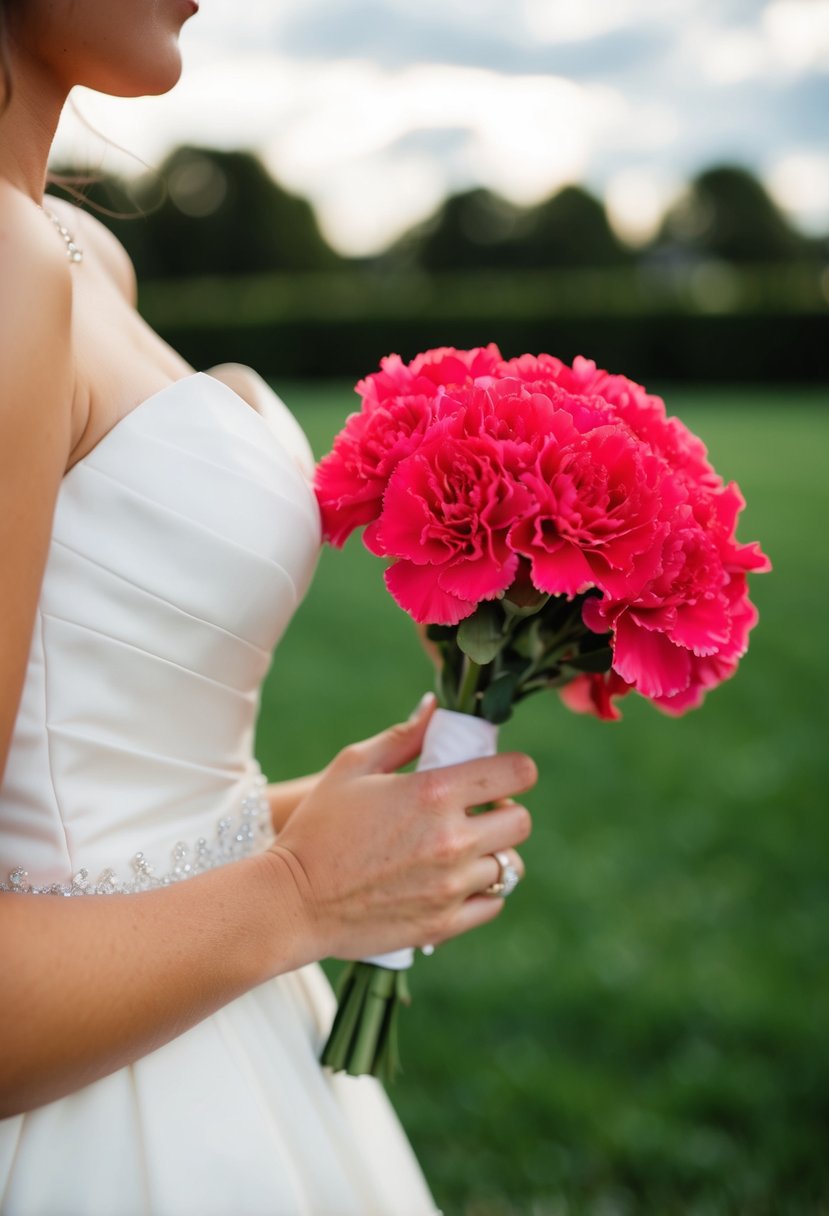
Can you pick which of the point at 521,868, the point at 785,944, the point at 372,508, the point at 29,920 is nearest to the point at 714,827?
the point at 785,944

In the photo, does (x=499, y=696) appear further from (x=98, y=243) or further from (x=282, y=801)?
(x=98, y=243)

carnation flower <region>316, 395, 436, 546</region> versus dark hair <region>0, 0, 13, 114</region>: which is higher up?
dark hair <region>0, 0, 13, 114</region>

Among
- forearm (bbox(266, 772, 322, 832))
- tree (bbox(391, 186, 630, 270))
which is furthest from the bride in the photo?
tree (bbox(391, 186, 630, 270))

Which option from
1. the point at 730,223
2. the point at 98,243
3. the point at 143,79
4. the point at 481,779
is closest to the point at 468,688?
the point at 481,779

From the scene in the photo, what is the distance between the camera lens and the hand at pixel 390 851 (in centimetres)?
142

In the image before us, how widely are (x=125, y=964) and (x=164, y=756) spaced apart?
317mm

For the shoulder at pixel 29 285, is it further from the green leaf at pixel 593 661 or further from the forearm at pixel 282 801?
the forearm at pixel 282 801

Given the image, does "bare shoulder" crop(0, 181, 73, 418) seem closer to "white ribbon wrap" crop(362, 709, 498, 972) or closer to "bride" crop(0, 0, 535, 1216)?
"bride" crop(0, 0, 535, 1216)

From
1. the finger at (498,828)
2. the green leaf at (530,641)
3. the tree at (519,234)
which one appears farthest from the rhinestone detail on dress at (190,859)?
the tree at (519,234)

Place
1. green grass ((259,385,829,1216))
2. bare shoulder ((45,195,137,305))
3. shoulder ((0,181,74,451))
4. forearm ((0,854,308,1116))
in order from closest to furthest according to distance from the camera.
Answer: shoulder ((0,181,74,451)) < forearm ((0,854,308,1116)) < bare shoulder ((45,195,137,305)) < green grass ((259,385,829,1216))

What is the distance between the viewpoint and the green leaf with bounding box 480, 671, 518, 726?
5.11ft

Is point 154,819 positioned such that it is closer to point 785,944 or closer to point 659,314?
point 785,944

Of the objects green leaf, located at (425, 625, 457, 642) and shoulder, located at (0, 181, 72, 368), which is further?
green leaf, located at (425, 625, 457, 642)

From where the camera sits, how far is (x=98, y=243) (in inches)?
73.3
